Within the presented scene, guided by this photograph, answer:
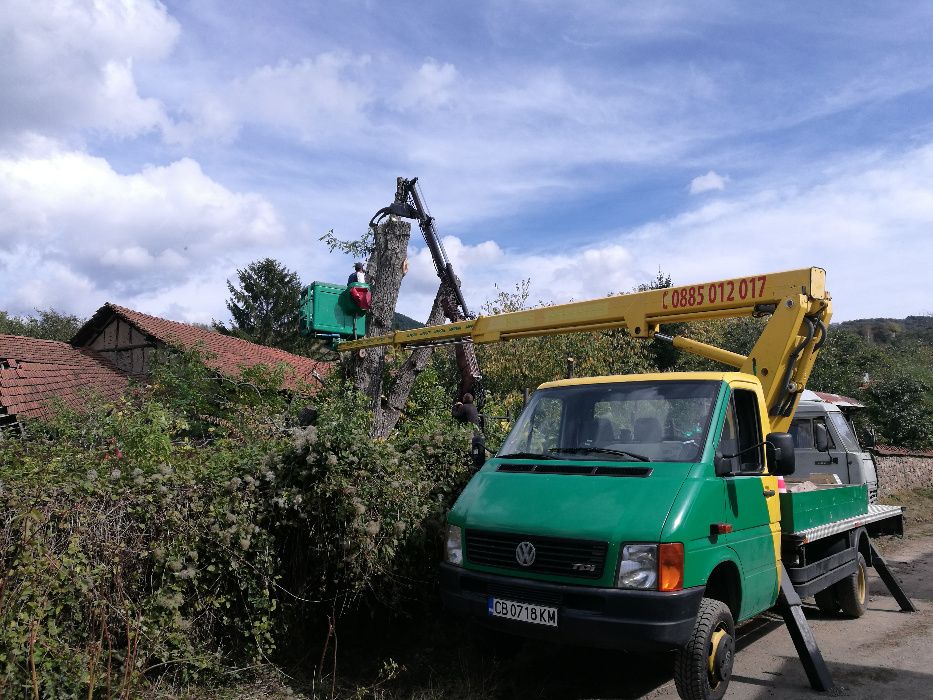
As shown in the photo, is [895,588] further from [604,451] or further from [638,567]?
[638,567]

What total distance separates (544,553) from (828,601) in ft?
15.4

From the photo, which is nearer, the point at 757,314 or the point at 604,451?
the point at 604,451

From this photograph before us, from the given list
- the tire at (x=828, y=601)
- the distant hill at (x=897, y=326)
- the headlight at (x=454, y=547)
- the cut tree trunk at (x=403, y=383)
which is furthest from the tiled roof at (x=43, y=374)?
the distant hill at (x=897, y=326)

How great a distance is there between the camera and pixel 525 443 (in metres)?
6.06

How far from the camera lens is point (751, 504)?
18.1 ft

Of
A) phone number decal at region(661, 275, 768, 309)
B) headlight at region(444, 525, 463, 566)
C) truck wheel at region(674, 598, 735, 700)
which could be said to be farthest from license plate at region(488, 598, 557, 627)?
phone number decal at region(661, 275, 768, 309)

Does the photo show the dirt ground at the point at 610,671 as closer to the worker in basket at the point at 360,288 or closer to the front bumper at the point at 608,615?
the front bumper at the point at 608,615

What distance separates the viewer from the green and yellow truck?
4.53m

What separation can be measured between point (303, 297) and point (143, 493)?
7.13 meters

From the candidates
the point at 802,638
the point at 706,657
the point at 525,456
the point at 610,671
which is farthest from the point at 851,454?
the point at 706,657

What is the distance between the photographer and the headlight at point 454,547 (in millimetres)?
5270

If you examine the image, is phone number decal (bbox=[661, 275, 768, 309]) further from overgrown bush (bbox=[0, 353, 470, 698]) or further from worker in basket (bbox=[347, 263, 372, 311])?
worker in basket (bbox=[347, 263, 372, 311])

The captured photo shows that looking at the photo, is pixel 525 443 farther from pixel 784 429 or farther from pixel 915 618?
pixel 915 618

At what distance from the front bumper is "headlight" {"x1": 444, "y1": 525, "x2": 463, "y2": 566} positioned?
0.44m
